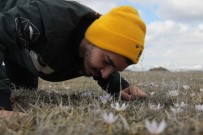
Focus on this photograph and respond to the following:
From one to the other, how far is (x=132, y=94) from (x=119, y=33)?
0.76 m

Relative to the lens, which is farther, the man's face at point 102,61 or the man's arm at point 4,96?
the man's face at point 102,61

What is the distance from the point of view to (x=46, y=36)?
3803 mm

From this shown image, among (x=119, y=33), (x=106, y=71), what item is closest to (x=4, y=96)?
(x=106, y=71)

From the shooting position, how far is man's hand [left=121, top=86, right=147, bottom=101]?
4.21m

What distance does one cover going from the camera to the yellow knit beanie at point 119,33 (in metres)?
3.92

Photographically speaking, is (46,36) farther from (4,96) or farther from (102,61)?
(4,96)

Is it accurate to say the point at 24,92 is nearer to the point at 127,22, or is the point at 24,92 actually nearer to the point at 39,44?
the point at 39,44

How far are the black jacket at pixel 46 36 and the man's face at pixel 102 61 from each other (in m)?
0.25

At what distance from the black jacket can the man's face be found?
25 centimetres

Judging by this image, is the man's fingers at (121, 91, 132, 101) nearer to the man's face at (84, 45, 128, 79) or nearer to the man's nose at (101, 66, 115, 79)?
the man's face at (84, 45, 128, 79)

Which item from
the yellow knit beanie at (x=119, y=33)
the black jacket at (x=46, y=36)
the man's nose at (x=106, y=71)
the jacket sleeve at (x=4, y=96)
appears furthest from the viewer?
the yellow knit beanie at (x=119, y=33)

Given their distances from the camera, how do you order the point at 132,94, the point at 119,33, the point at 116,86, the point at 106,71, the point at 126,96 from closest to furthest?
the point at 106,71
the point at 119,33
the point at 126,96
the point at 132,94
the point at 116,86

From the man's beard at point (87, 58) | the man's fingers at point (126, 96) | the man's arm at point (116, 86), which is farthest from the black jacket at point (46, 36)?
the man's fingers at point (126, 96)

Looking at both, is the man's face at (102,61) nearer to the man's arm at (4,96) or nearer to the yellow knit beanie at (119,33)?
the yellow knit beanie at (119,33)
